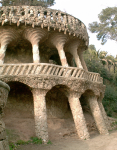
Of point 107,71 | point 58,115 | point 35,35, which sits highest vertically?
point 107,71

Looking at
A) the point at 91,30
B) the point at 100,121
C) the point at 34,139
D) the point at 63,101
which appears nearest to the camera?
the point at 34,139

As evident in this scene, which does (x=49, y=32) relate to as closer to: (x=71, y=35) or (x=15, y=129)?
(x=71, y=35)

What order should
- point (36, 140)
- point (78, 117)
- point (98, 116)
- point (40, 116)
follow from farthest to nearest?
point (98, 116) → point (78, 117) → point (40, 116) → point (36, 140)

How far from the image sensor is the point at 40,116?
23.2ft

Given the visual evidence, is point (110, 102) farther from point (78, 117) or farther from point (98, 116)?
point (78, 117)

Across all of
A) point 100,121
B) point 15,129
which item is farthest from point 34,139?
point 100,121

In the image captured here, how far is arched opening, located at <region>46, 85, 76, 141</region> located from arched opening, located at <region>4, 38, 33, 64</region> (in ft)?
10.5

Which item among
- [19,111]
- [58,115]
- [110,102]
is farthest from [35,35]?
[110,102]

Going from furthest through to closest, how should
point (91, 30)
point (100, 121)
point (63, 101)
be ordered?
Result: point (91, 30) < point (63, 101) < point (100, 121)

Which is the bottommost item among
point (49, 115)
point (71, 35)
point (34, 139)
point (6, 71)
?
point (34, 139)

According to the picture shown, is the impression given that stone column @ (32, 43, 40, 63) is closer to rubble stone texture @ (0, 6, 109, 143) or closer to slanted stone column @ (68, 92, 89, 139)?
rubble stone texture @ (0, 6, 109, 143)

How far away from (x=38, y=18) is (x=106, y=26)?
9.36 meters

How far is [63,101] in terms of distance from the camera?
35.9 feet

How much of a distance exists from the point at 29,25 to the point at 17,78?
144 inches
